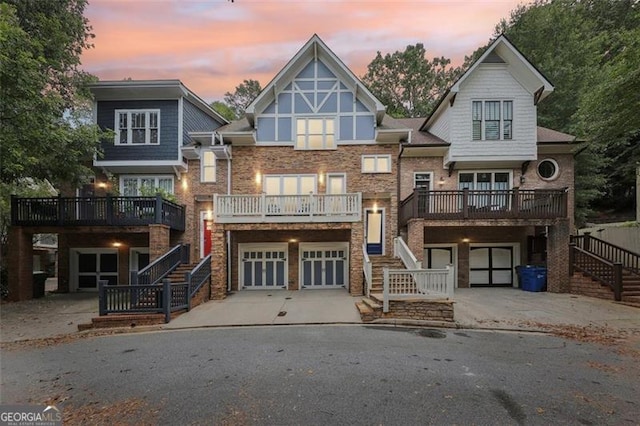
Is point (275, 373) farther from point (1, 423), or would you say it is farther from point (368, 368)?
point (1, 423)

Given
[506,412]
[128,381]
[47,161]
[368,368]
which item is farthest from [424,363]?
[47,161]

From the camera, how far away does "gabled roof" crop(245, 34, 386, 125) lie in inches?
555

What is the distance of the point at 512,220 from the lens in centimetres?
1273

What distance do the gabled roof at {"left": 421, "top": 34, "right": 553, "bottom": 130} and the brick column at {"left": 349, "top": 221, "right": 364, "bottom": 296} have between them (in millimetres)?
7783

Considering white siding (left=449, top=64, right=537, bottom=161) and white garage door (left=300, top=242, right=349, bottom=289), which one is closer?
white siding (left=449, top=64, right=537, bottom=161)

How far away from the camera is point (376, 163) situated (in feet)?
48.2

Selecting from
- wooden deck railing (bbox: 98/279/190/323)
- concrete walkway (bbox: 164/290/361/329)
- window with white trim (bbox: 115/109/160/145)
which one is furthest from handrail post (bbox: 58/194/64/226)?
concrete walkway (bbox: 164/290/361/329)

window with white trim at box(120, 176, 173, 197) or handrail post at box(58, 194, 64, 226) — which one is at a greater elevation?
window with white trim at box(120, 176, 173, 197)

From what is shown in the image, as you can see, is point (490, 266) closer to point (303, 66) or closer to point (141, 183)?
point (303, 66)

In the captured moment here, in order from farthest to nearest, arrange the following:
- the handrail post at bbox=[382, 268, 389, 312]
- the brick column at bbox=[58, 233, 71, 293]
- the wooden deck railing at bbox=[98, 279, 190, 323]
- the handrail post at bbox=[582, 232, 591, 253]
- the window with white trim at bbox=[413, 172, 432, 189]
Answer: the brick column at bbox=[58, 233, 71, 293] < the window with white trim at bbox=[413, 172, 432, 189] < the handrail post at bbox=[582, 232, 591, 253] < the wooden deck railing at bbox=[98, 279, 190, 323] < the handrail post at bbox=[382, 268, 389, 312]

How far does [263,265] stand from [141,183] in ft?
24.2

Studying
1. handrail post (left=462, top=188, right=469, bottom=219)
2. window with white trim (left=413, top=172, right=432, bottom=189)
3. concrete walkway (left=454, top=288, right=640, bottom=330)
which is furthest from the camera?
window with white trim (left=413, top=172, right=432, bottom=189)

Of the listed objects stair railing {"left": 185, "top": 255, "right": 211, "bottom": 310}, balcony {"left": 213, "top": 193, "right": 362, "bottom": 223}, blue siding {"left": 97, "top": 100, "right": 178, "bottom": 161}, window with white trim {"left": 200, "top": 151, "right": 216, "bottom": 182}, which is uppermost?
blue siding {"left": 97, "top": 100, "right": 178, "bottom": 161}

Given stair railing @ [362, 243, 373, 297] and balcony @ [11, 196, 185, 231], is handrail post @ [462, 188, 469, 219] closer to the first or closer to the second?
stair railing @ [362, 243, 373, 297]
